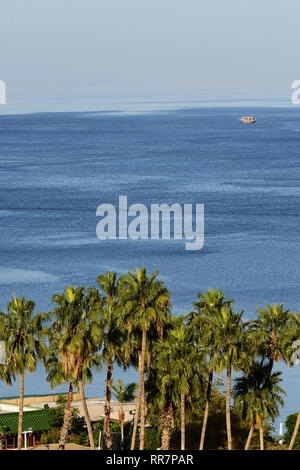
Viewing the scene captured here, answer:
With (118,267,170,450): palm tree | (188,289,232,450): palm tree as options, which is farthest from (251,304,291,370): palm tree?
(118,267,170,450): palm tree

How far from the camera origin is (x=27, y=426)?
208ft

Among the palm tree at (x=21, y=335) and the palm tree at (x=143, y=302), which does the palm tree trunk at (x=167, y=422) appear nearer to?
the palm tree at (x=143, y=302)

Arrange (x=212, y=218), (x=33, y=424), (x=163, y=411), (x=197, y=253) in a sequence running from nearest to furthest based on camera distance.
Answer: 1. (x=163, y=411)
2. (x=33, y=424)
3. (x=197, y=253)
4. (x=212, y=218)

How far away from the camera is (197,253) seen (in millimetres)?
131750

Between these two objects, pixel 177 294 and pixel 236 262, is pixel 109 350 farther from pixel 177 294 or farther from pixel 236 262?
pixel 236 262

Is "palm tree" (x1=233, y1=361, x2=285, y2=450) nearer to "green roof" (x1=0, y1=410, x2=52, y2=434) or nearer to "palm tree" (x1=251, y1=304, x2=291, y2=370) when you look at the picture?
"palm tree" (x1=251, y1=304, x2=291, y2=370)

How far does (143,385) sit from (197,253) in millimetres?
78940

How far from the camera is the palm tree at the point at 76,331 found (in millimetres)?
50969

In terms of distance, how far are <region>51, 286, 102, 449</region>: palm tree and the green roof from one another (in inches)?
472

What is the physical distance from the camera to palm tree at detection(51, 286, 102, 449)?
5097 centimetres

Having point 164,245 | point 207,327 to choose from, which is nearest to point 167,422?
point 207,327

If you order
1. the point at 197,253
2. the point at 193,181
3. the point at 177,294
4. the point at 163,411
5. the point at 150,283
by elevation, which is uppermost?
the point at 193,181
